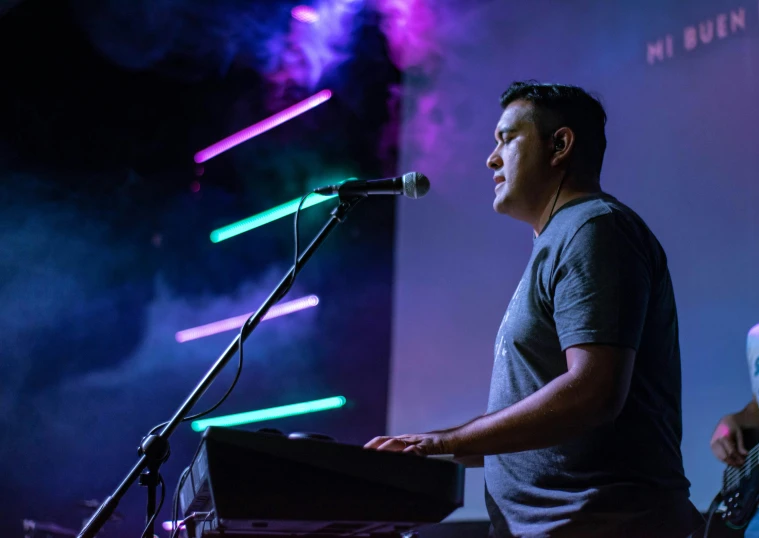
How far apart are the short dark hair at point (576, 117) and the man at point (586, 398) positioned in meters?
0.16

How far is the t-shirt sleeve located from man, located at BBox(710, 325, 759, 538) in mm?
1050

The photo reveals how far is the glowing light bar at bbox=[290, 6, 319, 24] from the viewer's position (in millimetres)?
4016

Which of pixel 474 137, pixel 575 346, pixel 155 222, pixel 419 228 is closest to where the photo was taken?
pixel 575 346

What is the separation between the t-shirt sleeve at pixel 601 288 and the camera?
1151mm

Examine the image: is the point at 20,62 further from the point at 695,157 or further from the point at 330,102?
the point at 695,157

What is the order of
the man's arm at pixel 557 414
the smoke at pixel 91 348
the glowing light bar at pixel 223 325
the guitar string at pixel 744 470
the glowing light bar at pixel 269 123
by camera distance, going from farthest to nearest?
the glowing light bar at pixel 269 123 → the glowing light bar at pixel 223 325 → the smoke at pixel 91 348 → the guitar string at pixel 744 470 → the man's arm at pixel 557 414

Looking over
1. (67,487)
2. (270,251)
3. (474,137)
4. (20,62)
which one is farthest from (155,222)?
(474,137)

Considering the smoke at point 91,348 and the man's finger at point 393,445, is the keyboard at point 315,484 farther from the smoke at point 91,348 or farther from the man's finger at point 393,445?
the smoke at point 91,348

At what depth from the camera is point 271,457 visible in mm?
961

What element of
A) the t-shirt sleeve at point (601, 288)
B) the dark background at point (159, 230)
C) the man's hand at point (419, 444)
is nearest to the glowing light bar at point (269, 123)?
the dark background at point (159, 230)

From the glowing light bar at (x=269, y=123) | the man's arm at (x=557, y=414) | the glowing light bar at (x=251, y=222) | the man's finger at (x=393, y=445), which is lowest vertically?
the man's finger at (x=393, y=445)

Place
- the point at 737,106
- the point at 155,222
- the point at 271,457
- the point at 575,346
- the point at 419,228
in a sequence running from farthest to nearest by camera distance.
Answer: the point at 155,222 → the point at 419,228 → the point at 737,106 → the point at 575,346 → the point at 271,457

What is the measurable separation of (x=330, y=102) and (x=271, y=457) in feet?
11.3

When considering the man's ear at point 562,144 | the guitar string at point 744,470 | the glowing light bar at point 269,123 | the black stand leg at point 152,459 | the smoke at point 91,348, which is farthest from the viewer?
the glowing light bar at point 269,123
